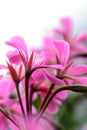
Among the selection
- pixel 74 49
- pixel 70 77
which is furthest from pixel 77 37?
pixel 70 77

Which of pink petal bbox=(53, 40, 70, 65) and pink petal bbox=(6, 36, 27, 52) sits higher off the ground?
pink petal bbox=(6, 36, 27, 52)

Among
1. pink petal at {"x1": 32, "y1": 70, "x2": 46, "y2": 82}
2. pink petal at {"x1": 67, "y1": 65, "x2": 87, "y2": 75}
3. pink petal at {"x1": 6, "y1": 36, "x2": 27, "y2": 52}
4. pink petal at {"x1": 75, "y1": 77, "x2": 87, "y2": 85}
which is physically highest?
pink petal at {"x1": 6, "y1": 36, "x2": 27, "y2": 52}

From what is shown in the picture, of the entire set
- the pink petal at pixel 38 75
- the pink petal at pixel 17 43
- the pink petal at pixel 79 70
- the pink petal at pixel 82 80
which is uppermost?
the pink petal at pixel 17 43

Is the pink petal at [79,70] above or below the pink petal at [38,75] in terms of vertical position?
below
